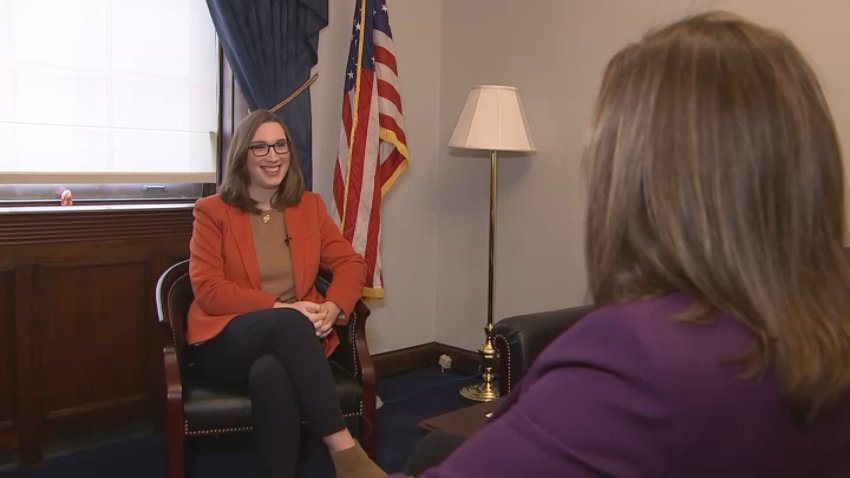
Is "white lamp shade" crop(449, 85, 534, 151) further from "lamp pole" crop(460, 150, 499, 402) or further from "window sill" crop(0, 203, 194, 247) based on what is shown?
"window sill" crop(0, 203, 194, 247)

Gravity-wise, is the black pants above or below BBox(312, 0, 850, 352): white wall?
below

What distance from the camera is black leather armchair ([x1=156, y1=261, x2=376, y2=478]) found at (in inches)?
96.5

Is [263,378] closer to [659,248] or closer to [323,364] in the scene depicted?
[323,364]

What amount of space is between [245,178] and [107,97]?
27.4 inches

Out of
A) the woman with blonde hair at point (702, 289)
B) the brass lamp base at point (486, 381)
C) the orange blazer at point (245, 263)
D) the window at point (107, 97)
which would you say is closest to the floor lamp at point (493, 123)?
the brass lamp base at point (486, 381)

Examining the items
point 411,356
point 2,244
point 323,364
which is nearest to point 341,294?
point 323,364

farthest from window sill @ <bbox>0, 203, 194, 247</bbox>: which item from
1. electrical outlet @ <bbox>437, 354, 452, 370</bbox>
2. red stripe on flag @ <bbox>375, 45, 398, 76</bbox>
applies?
electrical outlet @ <bbox>437, 354, 452, 370</bbox>

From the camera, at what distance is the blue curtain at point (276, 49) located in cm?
319

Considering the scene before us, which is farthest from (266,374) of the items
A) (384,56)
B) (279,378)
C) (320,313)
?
(384,56)

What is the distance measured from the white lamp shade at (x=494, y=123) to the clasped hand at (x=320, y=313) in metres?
1.05

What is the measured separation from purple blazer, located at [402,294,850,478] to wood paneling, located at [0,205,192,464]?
2517mm

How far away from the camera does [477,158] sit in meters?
4.00

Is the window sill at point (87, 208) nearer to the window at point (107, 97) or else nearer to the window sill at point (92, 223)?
the window sill at point (92, 223)

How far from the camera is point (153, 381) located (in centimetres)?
317
